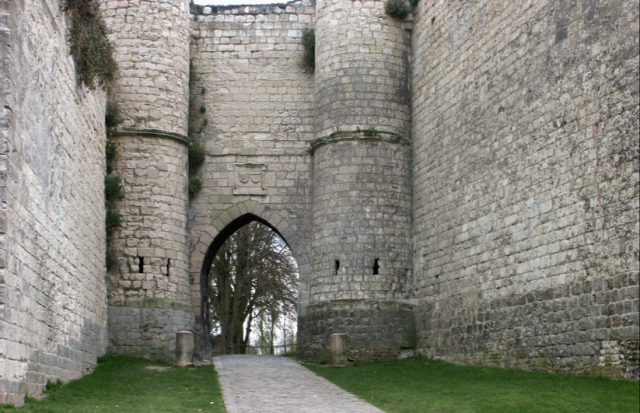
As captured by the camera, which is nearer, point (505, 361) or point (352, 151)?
point (505, 361)

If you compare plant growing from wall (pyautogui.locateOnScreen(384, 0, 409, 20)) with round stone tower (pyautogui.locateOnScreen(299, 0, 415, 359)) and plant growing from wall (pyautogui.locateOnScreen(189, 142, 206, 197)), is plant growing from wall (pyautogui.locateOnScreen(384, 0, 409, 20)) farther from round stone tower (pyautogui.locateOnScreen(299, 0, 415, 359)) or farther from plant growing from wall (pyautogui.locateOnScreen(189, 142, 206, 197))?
plant growing from wall (pyautogui.locateOnScreen(189, 142, 206, 197))

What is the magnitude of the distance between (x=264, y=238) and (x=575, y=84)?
14721mm

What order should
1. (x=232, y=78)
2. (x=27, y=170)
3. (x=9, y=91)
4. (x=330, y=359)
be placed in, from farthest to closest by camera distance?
1. (x=232, y=78)
2. (x=330, y=359)
3. (x=27, y=170)
4. (x=9, y=91)

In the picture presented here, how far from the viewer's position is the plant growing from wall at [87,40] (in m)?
11.6

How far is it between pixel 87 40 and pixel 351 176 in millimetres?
5861

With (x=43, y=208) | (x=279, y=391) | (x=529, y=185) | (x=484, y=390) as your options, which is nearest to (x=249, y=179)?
(x=279, y=391)

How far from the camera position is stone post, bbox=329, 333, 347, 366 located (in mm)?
Answer: 14727

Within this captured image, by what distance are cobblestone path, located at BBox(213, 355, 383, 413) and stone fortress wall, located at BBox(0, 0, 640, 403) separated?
4.75ft

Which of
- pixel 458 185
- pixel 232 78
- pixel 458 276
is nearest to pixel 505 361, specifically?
pixel 458 276

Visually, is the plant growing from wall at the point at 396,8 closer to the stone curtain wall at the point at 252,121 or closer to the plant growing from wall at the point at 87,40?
the stone curtain wall at the point at 252,121

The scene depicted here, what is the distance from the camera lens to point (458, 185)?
14047 millimetres

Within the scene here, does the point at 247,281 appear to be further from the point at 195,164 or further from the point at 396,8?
the point at 396,8

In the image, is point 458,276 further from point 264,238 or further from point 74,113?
point 264,238

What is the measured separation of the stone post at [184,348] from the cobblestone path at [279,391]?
0.54 metres
